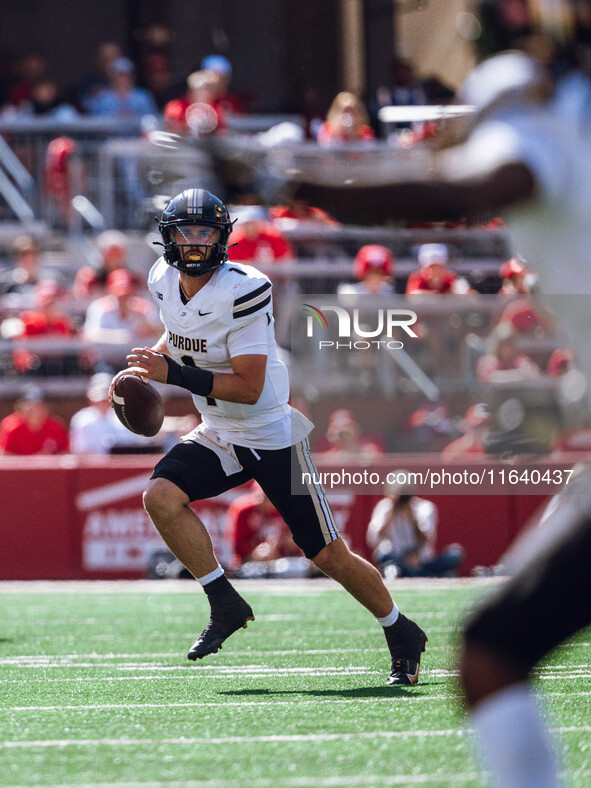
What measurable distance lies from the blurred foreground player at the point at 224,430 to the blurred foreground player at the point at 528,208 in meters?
2.58

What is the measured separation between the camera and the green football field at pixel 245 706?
340 centimetres

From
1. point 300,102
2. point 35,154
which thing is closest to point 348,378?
point 35,154

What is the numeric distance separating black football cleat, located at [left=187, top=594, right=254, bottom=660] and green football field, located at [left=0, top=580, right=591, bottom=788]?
0.15 metres

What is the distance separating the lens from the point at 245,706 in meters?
4.47

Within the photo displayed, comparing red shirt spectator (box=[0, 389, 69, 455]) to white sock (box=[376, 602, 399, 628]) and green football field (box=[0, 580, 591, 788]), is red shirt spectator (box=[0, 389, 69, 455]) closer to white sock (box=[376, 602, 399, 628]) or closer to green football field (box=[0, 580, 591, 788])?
green football field (box=[0, 580, 591, 788])

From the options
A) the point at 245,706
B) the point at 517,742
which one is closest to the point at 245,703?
the point at 245,706

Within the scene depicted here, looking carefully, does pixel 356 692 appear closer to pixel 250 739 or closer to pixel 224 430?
pixel 250 739

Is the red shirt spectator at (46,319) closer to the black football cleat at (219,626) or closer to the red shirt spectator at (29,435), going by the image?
the red shirt spectator at (29,435)

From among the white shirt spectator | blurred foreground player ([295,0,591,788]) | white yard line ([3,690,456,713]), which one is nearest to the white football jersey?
white yard line ([3,690,456,713])

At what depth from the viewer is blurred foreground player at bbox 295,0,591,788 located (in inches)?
93.4

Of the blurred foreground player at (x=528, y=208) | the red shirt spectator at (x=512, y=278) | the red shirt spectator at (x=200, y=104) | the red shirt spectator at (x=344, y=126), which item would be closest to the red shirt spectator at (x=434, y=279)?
the red shirt spectator at (x=512, y=278)

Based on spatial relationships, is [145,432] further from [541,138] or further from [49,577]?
[49,577]

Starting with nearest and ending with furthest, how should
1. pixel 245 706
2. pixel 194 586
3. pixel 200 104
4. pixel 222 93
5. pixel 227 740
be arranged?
pixel 227 740 < pixel 245 706 < pixel 194 586 < pixel 200 104 < pixel 222 93

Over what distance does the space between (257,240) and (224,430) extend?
7.27 meters
